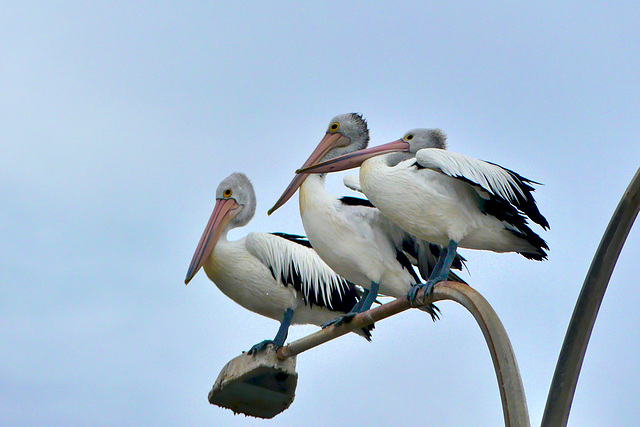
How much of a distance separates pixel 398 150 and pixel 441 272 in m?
1.24

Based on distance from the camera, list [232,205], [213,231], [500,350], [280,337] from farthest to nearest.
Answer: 1. [232,205]
2. [213,231]
3. [280,337]
4. [500,350]

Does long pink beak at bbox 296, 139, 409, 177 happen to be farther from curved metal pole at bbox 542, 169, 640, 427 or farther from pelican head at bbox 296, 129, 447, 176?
curved metal pole at bbox 542, 169, 640, 427

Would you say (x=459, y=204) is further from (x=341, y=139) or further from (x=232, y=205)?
(x=232, y=205)

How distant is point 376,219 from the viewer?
18.5 feet

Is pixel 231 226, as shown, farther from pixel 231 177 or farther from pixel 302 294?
pixel 302 294

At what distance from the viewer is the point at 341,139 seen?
6.45 metres

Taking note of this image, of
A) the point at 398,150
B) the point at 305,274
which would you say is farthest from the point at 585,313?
the point at 305,274

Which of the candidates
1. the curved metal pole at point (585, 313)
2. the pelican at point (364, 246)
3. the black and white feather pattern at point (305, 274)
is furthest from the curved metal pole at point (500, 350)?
the black and white feather pattern at point (305, 274)

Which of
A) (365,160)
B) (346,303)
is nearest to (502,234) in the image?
(365,160)

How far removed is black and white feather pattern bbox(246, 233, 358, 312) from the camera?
635cm

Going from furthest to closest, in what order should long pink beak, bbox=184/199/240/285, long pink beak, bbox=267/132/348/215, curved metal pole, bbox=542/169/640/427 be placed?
long pink beak, bbox=184/199/240/285 → long pink beak, bbox=267/132/348/215 → curved metal pole, bbox=542/169/640/427

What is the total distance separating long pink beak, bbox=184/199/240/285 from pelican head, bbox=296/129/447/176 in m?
1.60

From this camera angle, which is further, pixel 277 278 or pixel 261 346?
pixel 277 278

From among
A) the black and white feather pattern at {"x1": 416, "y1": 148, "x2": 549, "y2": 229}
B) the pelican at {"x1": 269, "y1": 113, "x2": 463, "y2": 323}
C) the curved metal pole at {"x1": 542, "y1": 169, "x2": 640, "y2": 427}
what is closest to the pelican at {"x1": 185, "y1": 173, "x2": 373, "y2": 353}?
the pelican at {"x1": 269, "y1": 113, "x2": 463, "y2": 323}
